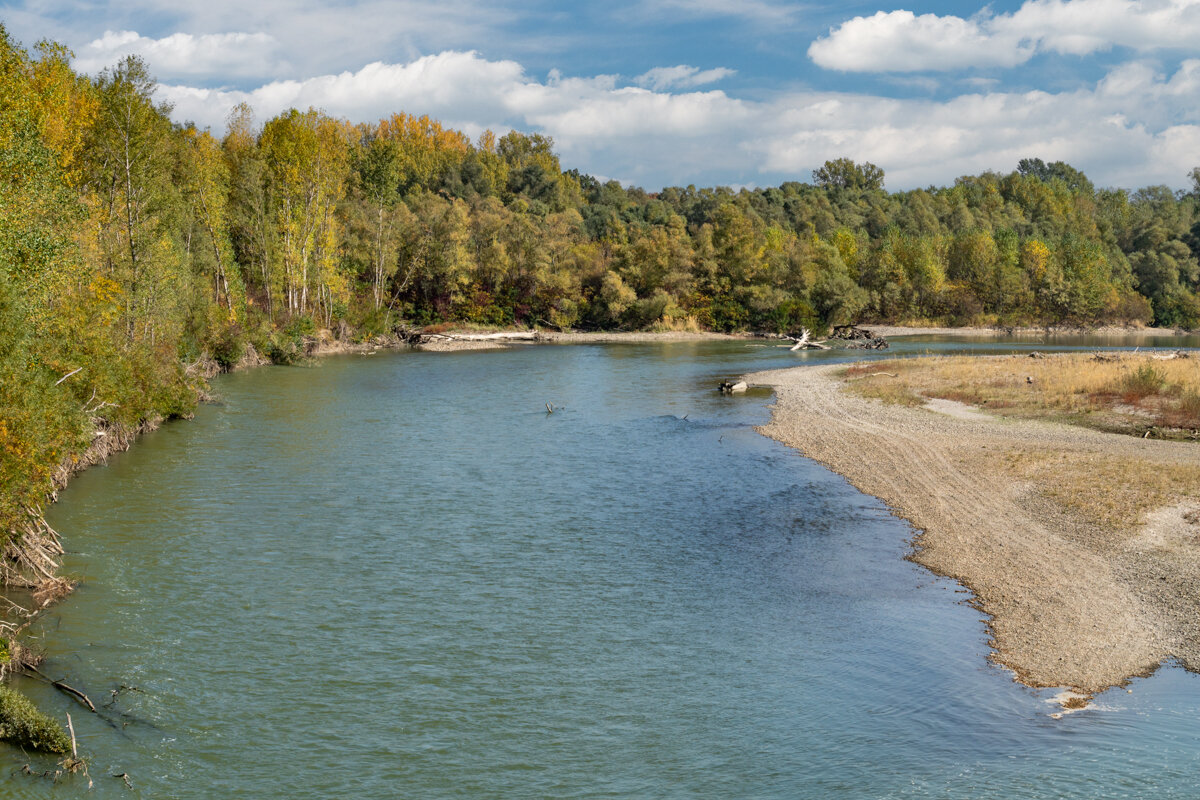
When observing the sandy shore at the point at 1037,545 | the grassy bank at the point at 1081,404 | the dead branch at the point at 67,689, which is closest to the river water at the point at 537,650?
the dead branch at the point at 67,689

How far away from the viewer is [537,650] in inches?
624

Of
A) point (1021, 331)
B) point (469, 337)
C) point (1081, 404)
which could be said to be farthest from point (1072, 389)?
point (1021, 331)

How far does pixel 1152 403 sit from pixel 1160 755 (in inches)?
1132

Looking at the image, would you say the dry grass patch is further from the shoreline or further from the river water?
the shoreline

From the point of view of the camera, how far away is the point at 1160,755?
1183 cm

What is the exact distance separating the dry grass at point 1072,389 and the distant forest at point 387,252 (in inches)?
1354

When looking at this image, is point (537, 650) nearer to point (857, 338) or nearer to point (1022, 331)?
point (857, 338)

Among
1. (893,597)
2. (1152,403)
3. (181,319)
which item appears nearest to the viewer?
(893,597)

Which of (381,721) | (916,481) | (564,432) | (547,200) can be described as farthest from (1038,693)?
(547,200)

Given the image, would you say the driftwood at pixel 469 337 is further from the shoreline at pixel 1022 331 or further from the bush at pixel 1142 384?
the bush at pixel 1142 384

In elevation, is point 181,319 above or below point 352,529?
above

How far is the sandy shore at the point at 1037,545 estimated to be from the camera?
15062 mm

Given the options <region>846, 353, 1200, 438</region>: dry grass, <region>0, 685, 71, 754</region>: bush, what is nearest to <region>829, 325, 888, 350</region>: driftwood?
<region>846, 353, 1200, 438</region>: dry grass

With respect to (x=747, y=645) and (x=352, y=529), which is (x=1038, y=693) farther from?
(x=352, y=529)
